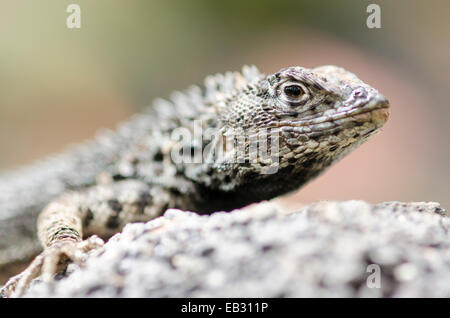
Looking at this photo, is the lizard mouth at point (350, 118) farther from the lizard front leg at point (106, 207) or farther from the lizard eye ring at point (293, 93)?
the lizard front leg at point (106, 207)

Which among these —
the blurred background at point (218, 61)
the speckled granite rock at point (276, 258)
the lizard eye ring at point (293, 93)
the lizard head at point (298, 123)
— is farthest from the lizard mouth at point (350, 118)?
the blurred background at point (218, 61)

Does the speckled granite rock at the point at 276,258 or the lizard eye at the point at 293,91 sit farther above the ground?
the lizard eye at the point at 293,91

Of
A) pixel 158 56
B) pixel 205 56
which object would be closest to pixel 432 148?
pixel 205 56

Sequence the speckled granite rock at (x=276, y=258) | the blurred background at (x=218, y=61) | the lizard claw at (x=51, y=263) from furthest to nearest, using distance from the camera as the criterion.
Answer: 1. the blurred background at (x=218, y=61)
2. the lizard claw at (x=51, y=263)
3. the speckled granite rock at (x=276, y=258)

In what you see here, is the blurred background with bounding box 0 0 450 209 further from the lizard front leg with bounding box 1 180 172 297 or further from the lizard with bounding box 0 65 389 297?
the lizard front leg with bounding box 1 180 172 297

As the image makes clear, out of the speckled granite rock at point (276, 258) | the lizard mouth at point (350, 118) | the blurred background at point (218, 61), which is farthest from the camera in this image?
the blurred background at point (218, 61)

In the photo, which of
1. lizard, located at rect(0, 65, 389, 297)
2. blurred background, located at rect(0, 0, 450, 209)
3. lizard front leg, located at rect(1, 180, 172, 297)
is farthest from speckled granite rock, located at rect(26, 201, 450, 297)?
blurred background, located at rect(0, 0, 450, 209)
